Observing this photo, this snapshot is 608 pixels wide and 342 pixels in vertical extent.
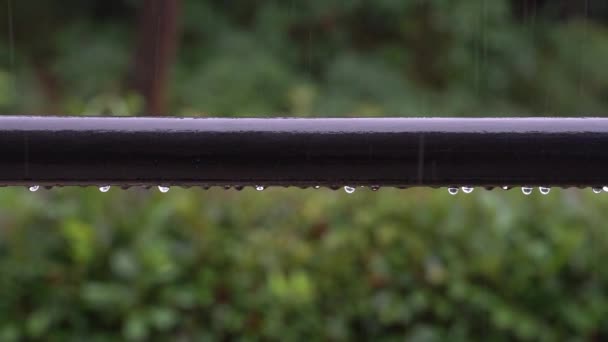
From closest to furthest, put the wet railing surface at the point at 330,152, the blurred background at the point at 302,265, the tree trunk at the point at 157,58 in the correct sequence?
1. the wet railing surface at the point at 330,152
2. the blurred background at the point at 302,265
3. the tree trunk at the point at 157,58

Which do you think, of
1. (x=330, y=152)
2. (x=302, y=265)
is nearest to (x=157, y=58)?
(x=302, y=265)

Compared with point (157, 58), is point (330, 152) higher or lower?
lower

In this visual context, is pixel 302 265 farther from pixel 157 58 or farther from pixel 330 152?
pixel 157 58

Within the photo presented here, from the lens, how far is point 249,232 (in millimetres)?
2748

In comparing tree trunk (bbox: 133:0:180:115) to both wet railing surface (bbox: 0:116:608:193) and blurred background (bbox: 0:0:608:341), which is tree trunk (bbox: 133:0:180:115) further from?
wet railing surface (bbox: 0:116:608:193)

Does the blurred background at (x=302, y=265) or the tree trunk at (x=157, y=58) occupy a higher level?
the tree trunk at (x=157, y=58)

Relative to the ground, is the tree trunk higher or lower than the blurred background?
higher

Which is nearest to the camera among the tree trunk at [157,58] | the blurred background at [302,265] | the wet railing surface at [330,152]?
the wet railing surface at [330,152]

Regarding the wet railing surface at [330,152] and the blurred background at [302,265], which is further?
the blurred background at [302,265]

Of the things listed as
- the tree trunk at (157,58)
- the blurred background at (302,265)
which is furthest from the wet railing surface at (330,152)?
the tree trunk at (157,58)

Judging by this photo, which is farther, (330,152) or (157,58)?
(157,58)

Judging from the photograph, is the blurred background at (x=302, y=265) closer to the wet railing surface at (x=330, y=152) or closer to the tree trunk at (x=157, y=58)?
the wet railing surface at (x=330, y=152)

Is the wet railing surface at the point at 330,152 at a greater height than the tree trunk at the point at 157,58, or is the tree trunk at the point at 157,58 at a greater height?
the tree trunk at the point at 157,58

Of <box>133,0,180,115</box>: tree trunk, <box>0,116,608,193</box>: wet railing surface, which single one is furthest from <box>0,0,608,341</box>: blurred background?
<box>133,0,180,115</box>: tree trunk
